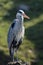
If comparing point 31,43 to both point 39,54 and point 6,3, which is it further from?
point 6,3

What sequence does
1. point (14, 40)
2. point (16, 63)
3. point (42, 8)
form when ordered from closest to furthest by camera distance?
point (16, 63) < point (14, 40) < point (42, 8)

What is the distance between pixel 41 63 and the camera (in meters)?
A: 13.6

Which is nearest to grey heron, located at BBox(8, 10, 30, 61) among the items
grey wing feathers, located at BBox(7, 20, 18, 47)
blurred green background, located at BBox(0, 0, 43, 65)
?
grey wing feathers, located at BBox(7, 20, 18, 47)

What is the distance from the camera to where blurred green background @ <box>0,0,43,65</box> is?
14.2m

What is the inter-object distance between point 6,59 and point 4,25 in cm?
348

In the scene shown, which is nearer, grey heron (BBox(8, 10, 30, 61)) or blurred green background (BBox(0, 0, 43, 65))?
grey heron (BBox(8, 10, 30, 61))

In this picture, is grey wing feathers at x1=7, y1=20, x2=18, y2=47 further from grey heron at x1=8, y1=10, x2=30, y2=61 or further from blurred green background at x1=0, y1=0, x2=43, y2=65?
blurred green background at x1=0, y1=0, x2=43, y2=65

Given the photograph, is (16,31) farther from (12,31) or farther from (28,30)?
(28,30)

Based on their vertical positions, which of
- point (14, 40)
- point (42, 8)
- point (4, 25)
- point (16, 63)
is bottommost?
point (16, 63)

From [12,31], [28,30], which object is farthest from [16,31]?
[28,30]

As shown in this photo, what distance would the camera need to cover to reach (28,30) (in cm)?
1641

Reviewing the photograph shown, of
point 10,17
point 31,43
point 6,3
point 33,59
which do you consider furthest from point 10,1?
point 33,59

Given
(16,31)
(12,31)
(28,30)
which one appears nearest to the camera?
(12,31)

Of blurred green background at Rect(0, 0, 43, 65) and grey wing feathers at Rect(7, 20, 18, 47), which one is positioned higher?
blurred green background at Rect(0, 0, 43, 65)
